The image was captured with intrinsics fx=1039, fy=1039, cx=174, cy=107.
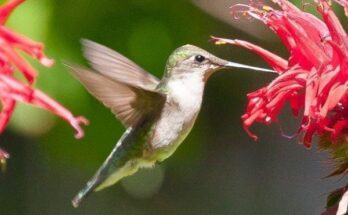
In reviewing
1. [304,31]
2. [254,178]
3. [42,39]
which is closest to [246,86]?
[254,178]

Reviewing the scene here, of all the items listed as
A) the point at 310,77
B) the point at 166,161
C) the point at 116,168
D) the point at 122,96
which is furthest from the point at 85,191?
the point at 166,161

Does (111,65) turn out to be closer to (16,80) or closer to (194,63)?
(194,63)

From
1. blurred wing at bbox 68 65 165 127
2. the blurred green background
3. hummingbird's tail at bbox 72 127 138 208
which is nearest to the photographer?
blurred wing at bbox 68 65 165 127

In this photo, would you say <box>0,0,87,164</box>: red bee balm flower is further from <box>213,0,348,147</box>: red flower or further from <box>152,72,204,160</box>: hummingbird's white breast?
<box>152,72,204,160</box>: hummingbird's white breast

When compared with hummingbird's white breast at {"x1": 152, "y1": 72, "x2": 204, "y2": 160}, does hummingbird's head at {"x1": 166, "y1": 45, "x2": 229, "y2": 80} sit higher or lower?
higher

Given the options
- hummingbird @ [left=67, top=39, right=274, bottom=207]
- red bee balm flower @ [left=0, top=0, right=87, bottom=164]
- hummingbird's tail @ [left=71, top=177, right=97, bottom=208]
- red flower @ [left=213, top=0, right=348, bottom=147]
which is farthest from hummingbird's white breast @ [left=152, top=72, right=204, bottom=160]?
red bee balm flower @ [left=0, top=0, right=87, bottom=164]

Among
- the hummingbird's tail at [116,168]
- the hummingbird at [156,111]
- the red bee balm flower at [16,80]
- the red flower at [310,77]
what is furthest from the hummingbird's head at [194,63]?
the red bee balm flower at [16,80]

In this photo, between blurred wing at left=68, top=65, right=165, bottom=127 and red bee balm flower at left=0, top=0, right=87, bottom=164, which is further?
blurred wing at left=68, top=65, right=165, bottom=127
